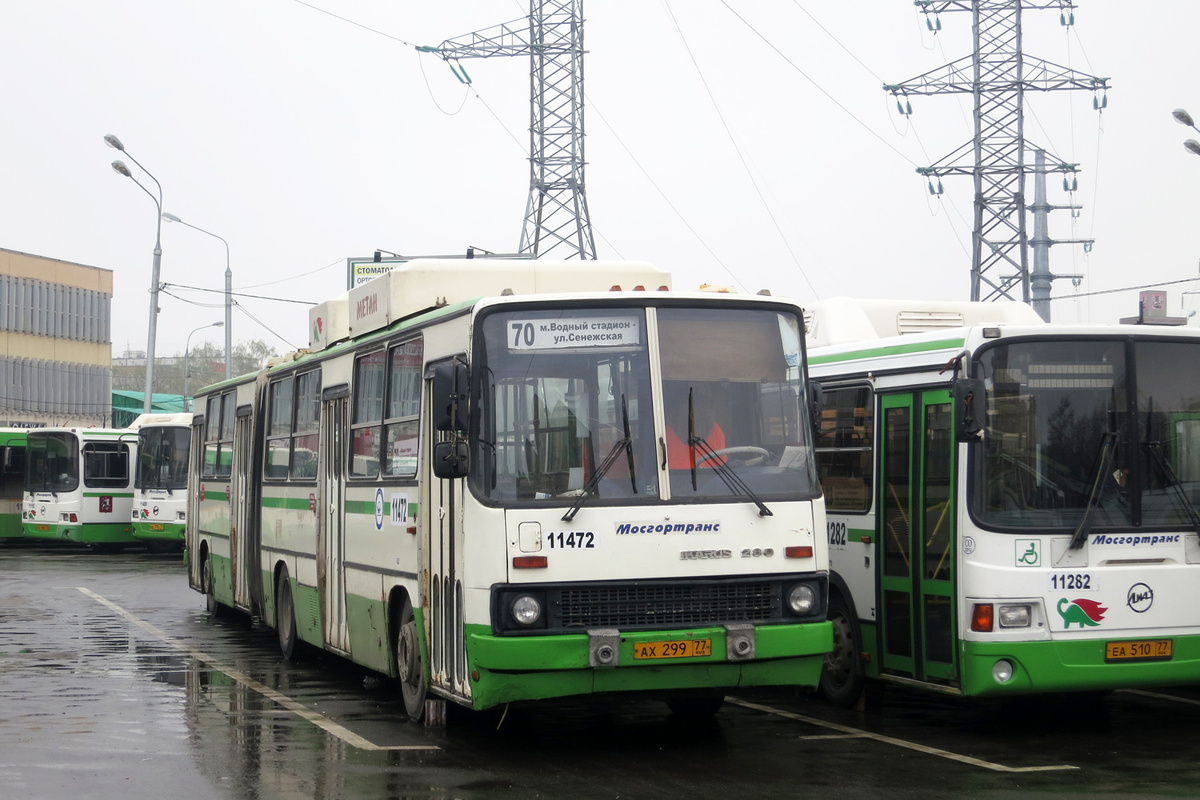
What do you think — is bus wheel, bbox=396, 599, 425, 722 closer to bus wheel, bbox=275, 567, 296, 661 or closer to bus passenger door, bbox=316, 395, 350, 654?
bus passenger door, bbox=316, 395, 350, 654

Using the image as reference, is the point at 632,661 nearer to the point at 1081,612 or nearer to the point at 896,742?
the point at 896,742

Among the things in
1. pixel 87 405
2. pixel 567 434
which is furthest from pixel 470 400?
pixel 87 405

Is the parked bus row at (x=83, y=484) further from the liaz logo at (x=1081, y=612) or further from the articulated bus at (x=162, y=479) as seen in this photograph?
the liaz logo at (x=1081, y=612)

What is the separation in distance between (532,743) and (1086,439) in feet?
13.9

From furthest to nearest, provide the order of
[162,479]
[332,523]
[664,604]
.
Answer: [162,479] < [332,523] < [664,604]

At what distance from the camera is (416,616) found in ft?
37.1

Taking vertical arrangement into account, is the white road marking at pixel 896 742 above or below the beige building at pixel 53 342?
below

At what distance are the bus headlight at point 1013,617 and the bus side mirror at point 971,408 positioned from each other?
115cm

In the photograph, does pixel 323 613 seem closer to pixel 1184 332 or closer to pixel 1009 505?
pixel 1009 505

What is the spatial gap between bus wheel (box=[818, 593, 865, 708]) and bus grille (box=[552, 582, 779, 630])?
90.7 inches

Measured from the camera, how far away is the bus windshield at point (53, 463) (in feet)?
122

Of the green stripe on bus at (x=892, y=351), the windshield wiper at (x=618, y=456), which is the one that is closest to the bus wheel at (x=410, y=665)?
the windshield wiper at (x=618, y=456)

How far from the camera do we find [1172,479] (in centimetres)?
1098

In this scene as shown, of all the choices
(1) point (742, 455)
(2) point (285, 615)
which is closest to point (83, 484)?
(2) point (285, 615)
